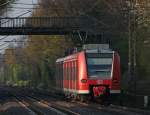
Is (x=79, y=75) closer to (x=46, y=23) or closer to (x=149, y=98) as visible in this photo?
(x=149, y=98)

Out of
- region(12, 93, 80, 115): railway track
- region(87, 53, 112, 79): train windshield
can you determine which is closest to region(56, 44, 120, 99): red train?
region(87, 53, 112, 79): train windshield

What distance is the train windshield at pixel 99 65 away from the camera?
1399 inches

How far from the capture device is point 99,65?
35844 millimetres

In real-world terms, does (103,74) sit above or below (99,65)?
below


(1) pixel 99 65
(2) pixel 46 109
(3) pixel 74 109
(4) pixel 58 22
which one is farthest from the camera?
(4) pixel 58 22

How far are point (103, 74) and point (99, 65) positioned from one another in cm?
64

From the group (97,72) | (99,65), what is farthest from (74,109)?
(99,65)

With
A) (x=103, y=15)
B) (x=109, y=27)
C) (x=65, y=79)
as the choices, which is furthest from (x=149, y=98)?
(x=103, y=15)

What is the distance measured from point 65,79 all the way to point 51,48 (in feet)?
113

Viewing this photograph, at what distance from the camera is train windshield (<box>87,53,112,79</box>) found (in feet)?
117

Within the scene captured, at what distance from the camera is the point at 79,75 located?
1423 inches

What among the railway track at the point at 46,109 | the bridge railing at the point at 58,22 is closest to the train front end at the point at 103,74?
the railway track at the point at 46,109

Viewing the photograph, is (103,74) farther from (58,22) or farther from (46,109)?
(58,22)

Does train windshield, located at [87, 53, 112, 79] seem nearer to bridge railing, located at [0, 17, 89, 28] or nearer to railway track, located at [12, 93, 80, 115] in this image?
railway track, located at [12, 93, 80, 115]
